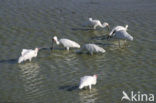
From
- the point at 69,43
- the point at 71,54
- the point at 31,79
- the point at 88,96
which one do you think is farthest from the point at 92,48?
the point at 88,96

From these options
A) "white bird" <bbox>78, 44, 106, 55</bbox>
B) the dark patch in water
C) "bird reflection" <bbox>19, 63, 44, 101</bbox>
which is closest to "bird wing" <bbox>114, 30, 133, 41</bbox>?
"white bird" <bbox>78, 44, 106, 55</bbox>

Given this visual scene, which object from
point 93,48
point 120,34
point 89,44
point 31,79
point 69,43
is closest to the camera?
point 31,79

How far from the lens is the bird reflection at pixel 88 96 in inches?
479

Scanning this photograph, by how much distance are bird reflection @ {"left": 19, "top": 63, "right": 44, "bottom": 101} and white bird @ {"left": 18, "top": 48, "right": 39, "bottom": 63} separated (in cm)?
23

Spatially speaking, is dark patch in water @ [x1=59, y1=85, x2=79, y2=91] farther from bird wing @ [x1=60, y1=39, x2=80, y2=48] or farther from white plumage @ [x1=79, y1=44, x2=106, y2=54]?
bird wing @ [x1=60, y1=39, x2=80, y2=48]

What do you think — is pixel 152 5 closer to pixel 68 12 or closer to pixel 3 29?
pixel 68 12

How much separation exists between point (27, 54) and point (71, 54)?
1921 mm

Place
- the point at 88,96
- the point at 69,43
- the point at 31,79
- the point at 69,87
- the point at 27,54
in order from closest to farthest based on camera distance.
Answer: the point at 88,96, the point at 69,87, the point at 31,79, the point at 27,54, the point at 69,43

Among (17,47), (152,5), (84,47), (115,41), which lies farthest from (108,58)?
(152,5)

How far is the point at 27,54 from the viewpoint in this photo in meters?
15.2

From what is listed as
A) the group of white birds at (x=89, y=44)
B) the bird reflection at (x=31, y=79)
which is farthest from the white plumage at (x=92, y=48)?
the bird reflection at (x=31, y=79)

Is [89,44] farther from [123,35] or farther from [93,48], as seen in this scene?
[123,35]

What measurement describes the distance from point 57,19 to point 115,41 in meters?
3.74

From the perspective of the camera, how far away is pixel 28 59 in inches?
619
